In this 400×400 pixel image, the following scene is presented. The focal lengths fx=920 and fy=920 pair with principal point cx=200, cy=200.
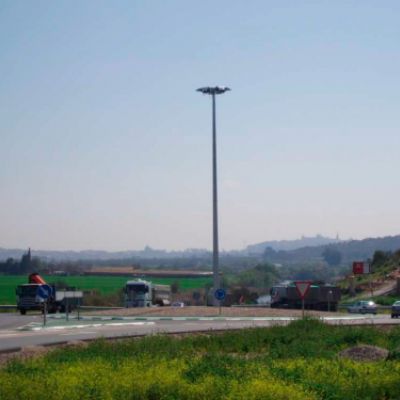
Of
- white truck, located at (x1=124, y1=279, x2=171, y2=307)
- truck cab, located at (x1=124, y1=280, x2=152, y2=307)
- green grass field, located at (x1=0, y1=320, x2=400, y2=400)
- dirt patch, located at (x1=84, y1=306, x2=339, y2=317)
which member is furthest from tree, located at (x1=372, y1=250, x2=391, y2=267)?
green grass field, located at (x1=0, y1=320, x2=400, y2=400)

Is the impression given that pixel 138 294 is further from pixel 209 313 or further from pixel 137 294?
pixel 209 313

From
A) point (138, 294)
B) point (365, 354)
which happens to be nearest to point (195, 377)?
point (365, 354)

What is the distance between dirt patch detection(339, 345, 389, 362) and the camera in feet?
63.4

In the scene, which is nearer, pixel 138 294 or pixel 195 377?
pixel 195 377

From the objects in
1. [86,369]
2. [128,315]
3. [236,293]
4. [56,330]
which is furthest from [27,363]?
[236,293]

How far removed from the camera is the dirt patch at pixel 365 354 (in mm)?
19312

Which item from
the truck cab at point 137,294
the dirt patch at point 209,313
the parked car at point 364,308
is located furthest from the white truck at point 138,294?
the parked car at point 364,308

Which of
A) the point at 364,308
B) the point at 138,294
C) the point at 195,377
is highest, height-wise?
the point at 138,294

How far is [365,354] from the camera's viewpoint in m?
19.6

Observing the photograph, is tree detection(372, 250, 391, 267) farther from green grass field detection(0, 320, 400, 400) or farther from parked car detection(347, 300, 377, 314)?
green grass field detection(0, 320, 400, 400)

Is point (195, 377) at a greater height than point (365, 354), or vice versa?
point (195, 377)

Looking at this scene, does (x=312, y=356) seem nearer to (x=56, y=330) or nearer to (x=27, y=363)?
(x=27, y=363)

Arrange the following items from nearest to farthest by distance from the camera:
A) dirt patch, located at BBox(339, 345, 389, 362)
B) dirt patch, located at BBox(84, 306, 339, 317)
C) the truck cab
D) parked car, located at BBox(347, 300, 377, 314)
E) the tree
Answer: dirt patch, located at BBox(339, 345, 389, 362) < dirt patch, located at BBox(84, 306, 339, 317) < parked car, located at BBox(347, 300, 377, 314) < the truck cab < the tree

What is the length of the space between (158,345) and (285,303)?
1707 inches
